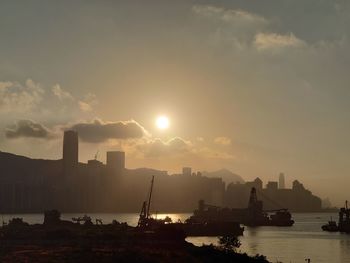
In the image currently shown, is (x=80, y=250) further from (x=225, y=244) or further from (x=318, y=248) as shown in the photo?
(x=318, y=248)

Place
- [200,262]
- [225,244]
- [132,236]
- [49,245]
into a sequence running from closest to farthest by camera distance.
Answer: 1. [200,262]
2. [49,245]
3. [225,244]
4. [132,236]

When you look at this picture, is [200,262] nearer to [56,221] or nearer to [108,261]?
[108,261]

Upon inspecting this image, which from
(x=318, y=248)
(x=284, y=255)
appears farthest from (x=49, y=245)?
(x=318, y=248)

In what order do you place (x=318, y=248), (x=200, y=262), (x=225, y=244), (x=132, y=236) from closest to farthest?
(x=200, y=262)
(x=225, y=244)
(x=132, y=236)
(x=318, y=248)

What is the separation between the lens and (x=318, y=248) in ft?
543

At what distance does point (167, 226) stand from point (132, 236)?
8.31 metres

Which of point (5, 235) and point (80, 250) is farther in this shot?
point (5, 235)

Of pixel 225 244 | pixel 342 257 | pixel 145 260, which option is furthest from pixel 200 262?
pixel 342 257

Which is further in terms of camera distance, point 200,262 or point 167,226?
point 167,226

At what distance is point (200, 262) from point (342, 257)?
70.8 metres

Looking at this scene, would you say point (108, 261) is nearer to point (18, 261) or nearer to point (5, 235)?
point (18, 261)

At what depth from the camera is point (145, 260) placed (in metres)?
78.5

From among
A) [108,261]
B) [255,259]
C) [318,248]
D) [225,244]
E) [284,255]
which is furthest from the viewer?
[318,248]

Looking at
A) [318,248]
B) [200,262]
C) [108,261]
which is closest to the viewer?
[108,261]
